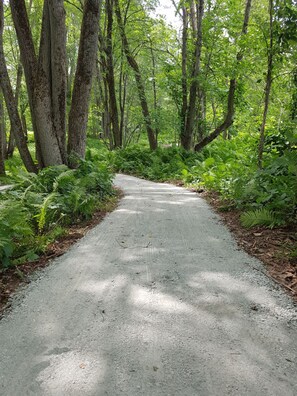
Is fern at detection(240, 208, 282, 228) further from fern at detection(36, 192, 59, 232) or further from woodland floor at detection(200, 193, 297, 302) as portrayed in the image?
fern at detection(36, 192, 59, 232)

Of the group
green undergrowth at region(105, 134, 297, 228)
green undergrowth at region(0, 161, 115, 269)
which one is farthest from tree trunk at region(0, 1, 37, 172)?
green undergrowth at region(105, 134, 297, 228)

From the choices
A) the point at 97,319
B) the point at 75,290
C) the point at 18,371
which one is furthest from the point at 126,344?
the point at 75,290

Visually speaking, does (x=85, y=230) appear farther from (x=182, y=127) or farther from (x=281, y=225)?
(x=182, y=127)

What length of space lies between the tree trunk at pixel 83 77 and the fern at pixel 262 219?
4302mm

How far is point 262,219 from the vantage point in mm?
4660

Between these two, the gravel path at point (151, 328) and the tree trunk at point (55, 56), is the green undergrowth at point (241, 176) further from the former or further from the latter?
the tree trunk at point (55, 56)

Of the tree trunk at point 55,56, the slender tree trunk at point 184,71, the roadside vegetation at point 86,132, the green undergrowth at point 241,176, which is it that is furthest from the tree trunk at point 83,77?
the slender tree trunk at point 184,71

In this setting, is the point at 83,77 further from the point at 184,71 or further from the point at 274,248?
the point at 184,71

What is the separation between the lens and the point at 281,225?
4.56 m

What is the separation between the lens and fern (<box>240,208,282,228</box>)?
456cm

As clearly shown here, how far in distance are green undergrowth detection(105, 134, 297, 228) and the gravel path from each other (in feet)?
3.82

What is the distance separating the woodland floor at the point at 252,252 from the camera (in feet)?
10.6

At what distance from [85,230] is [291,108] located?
15.8 feet

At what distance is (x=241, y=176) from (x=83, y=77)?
414cm
